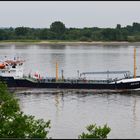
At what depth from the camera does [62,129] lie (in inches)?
1626

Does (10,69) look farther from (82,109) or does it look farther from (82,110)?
(82,110)

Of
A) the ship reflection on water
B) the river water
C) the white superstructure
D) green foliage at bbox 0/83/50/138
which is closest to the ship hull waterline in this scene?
the white superstructure

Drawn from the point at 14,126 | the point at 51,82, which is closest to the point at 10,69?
the point at 51,82

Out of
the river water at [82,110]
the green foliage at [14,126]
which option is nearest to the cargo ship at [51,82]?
the river water at [82,110]

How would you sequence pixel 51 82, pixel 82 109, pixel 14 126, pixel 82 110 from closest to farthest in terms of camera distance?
1. pixel 14 126
2. pixel 82 110
3. pixel 82 109
4. pixel 51 82

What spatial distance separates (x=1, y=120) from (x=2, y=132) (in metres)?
1.35

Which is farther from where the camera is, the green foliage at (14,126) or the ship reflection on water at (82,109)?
the ship reflection on water at (82,109)

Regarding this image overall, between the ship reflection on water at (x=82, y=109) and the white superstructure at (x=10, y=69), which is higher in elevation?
the white superstructure at (x=10, y=69)

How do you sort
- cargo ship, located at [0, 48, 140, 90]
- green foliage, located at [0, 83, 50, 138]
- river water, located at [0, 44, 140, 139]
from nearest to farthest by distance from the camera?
green foliage, located at [0, 83, 50, 138]
river water, located at [0, 44, 140, 139]
cargo ship, located at [0, 48, 140, 90]

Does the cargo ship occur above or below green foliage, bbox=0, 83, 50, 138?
below

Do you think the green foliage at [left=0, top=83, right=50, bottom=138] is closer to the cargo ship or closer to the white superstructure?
the cargo ship

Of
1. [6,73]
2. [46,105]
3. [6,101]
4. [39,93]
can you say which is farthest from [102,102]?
[6,101]

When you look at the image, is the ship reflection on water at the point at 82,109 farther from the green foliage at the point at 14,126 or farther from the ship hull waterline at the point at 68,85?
the green foliage at the point at 14,126

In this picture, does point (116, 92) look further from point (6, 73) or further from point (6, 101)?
point (6, 101)
